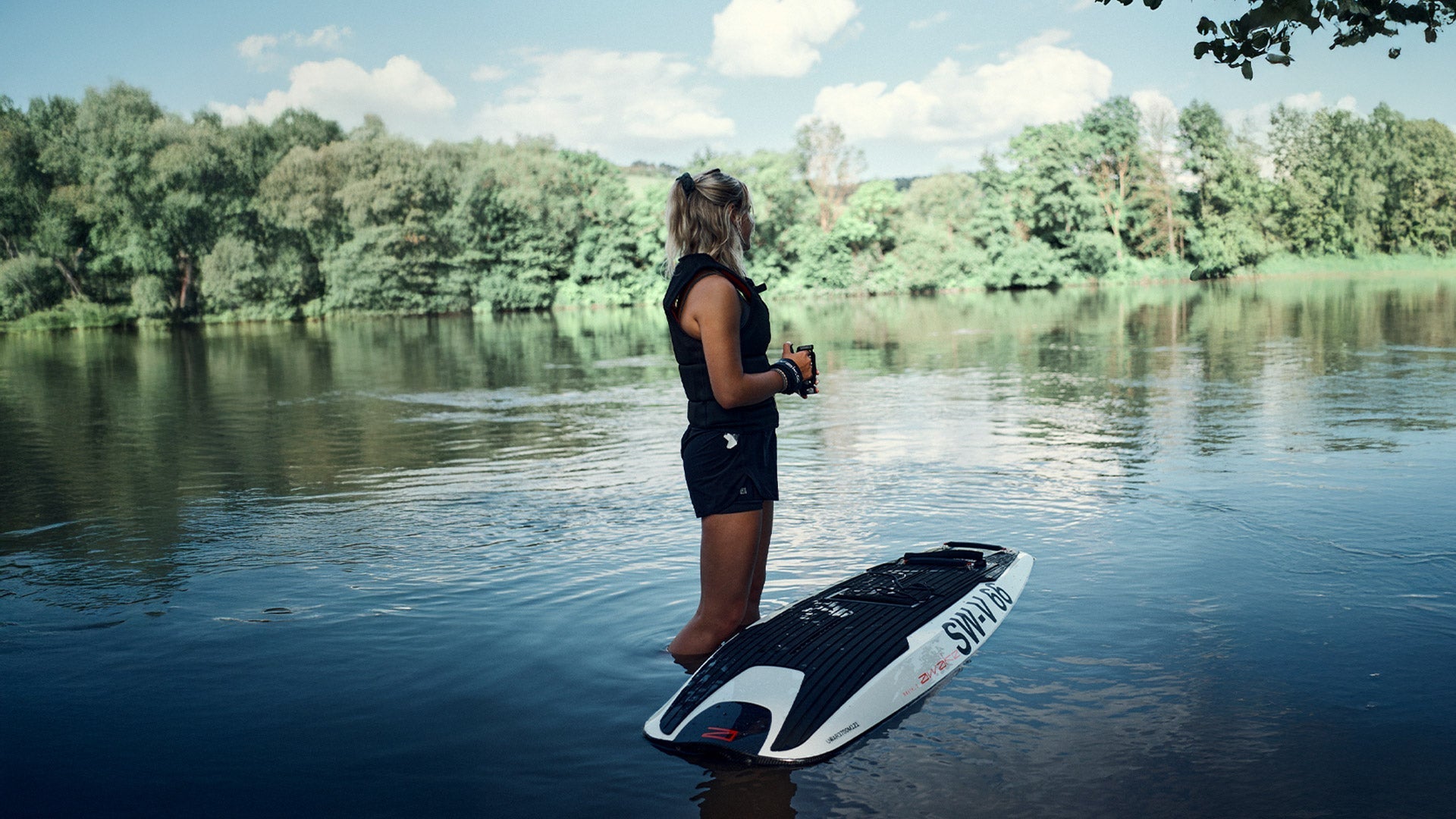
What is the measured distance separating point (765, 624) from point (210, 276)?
5459cm

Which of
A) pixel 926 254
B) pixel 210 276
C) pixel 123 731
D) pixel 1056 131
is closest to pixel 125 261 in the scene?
pixel 210 276

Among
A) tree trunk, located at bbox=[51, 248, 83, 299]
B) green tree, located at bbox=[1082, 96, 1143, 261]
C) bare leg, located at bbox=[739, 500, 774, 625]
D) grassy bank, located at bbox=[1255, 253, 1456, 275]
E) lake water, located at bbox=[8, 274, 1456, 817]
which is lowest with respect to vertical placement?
lake water, located at bbox=[8, 274, 1456, 817]

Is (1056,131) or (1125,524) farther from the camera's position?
(1056,131)

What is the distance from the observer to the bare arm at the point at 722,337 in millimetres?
4043

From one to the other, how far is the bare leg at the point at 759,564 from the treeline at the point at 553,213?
5385 cm

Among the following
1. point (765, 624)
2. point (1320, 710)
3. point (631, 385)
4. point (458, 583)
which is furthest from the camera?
point (631, 385)

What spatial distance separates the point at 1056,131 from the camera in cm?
6359

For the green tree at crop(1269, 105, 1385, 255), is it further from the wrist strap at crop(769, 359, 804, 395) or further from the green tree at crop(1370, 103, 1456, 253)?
the wrist strap at crop(769, 359, 804, 395)

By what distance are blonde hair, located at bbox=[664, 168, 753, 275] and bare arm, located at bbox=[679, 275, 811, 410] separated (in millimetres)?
137

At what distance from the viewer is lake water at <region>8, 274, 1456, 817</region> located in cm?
378

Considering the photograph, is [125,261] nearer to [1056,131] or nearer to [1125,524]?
[1056,131]

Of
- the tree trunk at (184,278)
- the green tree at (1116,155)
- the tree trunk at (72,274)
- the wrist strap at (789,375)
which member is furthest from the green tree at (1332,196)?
the wrist strap at (789,375)

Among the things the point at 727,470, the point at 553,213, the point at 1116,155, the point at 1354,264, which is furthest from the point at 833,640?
the point at 1354,264

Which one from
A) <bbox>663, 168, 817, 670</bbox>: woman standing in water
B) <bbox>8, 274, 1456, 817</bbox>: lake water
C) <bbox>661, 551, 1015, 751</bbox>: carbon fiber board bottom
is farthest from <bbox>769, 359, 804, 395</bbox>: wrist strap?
<bbox>8, 274, 1456, 817</bbox>: lake water
